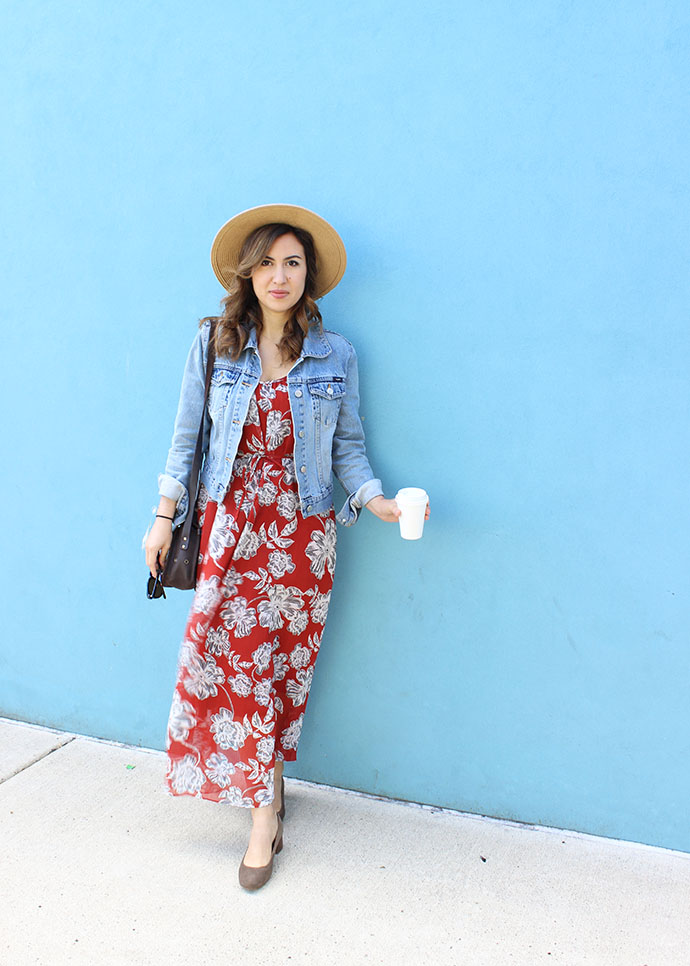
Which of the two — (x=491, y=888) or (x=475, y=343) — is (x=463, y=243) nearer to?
(x=475, y=343)

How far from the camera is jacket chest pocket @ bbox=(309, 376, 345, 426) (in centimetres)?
220

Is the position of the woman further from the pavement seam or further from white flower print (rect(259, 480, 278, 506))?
the pavement seam

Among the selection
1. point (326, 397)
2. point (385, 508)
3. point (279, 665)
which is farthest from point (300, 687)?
point (326, 397)

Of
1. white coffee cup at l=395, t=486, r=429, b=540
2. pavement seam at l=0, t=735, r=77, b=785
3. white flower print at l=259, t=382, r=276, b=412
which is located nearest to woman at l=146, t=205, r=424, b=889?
white flower print at l=259, t=382, r=276, b=412

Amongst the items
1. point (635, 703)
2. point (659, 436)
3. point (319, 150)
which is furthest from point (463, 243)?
point (635, 703)

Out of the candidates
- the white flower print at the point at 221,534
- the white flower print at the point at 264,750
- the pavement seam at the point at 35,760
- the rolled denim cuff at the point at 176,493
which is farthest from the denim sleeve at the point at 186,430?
the pavement seam at the point at 35,760

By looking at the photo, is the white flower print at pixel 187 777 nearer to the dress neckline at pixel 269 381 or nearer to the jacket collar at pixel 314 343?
the dress neckline at pixel 269 381

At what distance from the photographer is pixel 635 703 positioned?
86.9 inches

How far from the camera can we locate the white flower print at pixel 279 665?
234cm

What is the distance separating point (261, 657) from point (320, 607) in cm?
22

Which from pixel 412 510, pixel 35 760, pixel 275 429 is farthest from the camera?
pixel 35 760

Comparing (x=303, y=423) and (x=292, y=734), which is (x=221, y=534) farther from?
(x=292, y=734)

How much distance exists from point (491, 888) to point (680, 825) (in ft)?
1.89

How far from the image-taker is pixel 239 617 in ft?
7.35
